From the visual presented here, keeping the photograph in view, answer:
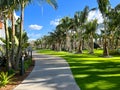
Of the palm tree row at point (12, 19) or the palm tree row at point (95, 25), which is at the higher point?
the palm tree row at point (95, 25)

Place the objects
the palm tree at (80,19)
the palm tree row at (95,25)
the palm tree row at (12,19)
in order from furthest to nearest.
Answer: the palm tree at (80,19) < the palm tree row at (95,25) < the palm tree row at (12,19)

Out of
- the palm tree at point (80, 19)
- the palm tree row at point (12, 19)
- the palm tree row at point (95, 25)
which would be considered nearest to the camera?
the palm tree row at point (12, 19)

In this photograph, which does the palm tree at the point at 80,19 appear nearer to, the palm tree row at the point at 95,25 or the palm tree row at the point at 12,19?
the palm tree row at the point at 95,25

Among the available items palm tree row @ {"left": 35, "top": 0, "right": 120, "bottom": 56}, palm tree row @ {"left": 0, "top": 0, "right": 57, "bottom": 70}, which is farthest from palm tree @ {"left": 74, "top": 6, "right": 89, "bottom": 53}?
palm tree row @ {"left": 0, "top": 0, "right": 57, "bottom": 70}

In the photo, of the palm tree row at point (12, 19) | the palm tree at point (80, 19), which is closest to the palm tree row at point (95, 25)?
the palm tree at point (80, 19)

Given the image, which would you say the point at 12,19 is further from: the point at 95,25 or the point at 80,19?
the point at 95,25

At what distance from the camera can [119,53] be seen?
5253 centimetres

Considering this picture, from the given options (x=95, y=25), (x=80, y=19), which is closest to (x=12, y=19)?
(x=80, y=19)

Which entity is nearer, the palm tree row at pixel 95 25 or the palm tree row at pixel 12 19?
the palm tree row at pixel 12 19

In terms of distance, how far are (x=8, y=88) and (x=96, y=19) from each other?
54.5 metres

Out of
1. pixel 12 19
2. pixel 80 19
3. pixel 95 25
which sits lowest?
pixel 12 19

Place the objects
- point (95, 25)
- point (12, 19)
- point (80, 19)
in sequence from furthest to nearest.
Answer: point (95, 25), point (80, 19), point (12, 19)

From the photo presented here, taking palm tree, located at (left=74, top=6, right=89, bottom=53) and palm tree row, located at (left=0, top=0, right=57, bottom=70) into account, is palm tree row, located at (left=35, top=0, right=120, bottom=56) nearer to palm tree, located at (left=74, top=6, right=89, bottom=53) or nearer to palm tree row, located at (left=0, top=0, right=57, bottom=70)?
palm tree, located at (left=74, top=6, right=89, bottom=53)

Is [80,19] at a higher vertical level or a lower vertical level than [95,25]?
higher
